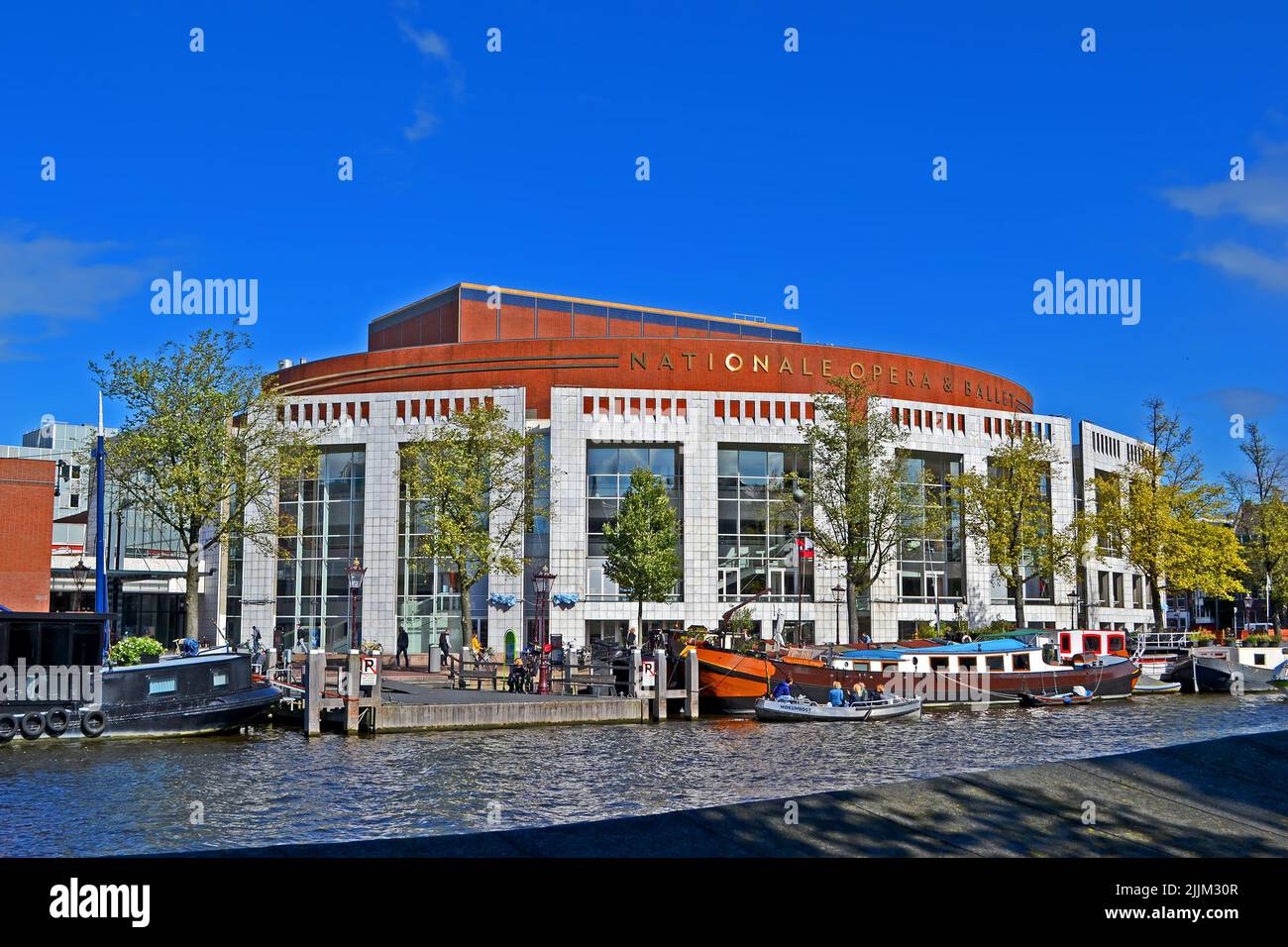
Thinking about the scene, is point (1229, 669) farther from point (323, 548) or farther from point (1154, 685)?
point (323, 548)

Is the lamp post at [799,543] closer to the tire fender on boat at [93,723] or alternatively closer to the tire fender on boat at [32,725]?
the tire fender on boat at [93,723]

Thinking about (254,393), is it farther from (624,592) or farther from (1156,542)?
(1156,542)

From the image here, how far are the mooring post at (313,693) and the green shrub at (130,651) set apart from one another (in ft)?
20.8

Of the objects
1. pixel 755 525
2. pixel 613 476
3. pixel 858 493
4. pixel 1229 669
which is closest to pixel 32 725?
pixel 858 493

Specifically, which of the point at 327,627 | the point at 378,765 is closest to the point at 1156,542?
the point at 327,627

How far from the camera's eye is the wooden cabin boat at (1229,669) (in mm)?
62094

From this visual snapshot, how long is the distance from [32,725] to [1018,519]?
57.2 m

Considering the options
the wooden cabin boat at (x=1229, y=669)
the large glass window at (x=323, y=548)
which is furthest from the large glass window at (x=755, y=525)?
the large glass window at (x=323, y=548)

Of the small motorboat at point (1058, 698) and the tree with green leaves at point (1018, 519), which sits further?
the tree with green leaves at point (1018, 519)

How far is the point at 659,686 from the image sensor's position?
44.1 meters

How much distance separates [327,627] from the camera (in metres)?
75.7

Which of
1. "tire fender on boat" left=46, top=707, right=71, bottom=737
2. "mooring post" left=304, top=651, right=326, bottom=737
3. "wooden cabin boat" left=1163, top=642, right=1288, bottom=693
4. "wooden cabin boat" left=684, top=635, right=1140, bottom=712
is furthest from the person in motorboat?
"wooden cabin boat" left=1163, top=642, right=1288, bottom=693

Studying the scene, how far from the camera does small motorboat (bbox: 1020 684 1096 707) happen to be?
5366cm
